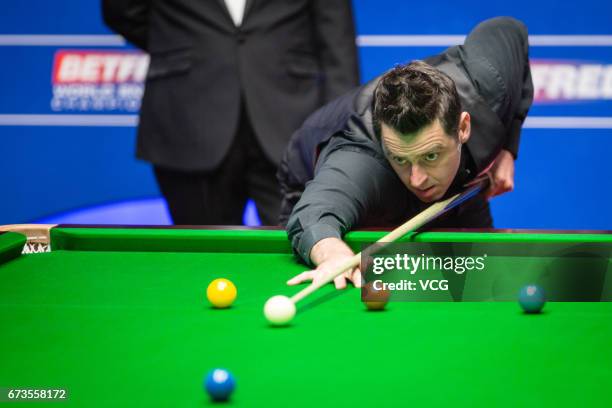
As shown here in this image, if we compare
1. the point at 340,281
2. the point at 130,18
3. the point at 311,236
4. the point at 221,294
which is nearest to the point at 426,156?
the point at 311,236

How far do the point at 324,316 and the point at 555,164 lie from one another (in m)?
2.94

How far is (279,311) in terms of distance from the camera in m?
1.60

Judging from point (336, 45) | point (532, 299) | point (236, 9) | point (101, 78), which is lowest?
point (101, 78)

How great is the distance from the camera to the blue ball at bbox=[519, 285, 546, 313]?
170 centimetres

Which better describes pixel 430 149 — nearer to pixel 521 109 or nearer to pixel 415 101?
pixel 415 101

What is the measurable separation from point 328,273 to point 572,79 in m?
2.75

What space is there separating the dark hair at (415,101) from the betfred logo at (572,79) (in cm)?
197

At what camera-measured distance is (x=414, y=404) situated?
1193 mm

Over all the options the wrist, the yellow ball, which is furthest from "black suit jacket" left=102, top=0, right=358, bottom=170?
the yellow ball

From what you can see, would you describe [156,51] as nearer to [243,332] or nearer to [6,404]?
[243,332]

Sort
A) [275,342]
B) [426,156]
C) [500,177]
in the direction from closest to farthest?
[275,342] < [426,156] < [500,177]

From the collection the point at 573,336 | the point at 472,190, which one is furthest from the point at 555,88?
the point at 573,336

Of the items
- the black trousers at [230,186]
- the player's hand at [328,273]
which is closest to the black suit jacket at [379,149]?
the player's hand at [328,273]

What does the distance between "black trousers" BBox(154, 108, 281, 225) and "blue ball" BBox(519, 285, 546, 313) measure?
70.9 inches
